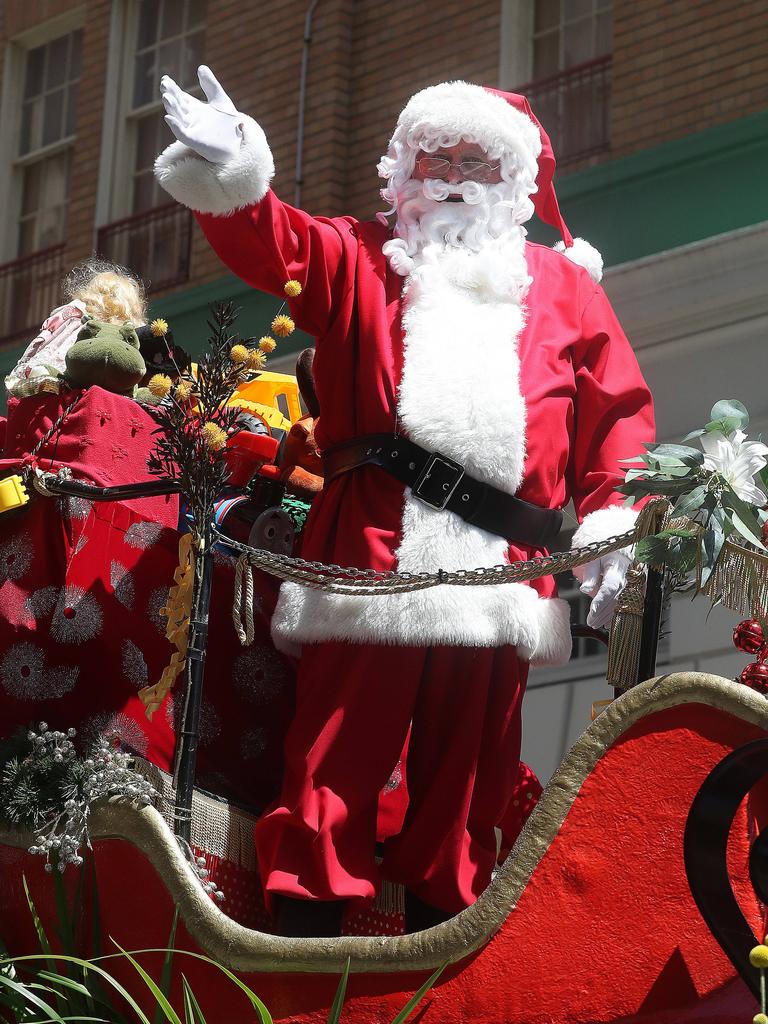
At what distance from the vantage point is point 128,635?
174 inches

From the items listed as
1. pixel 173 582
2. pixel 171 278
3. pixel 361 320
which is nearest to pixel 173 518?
pixel 173 582

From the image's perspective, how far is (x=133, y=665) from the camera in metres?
4.40

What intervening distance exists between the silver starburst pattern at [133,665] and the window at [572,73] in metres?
5.04

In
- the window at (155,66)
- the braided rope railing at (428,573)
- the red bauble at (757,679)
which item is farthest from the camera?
the window at (155,66)

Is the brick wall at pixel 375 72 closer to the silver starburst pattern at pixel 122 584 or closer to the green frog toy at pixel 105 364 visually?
the green frog toy at pixel 105 364

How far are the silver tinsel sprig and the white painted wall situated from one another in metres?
Result: 3.49

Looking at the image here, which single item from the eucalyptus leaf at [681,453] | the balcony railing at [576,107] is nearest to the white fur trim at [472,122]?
the eucalyptus leaf at [681,453]

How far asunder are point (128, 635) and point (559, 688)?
3596 mm

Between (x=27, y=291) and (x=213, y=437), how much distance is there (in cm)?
777

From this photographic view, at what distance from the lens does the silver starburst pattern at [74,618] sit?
4336 mm

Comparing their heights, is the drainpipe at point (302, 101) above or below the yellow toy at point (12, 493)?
above

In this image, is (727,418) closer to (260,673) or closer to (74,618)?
(260,673)

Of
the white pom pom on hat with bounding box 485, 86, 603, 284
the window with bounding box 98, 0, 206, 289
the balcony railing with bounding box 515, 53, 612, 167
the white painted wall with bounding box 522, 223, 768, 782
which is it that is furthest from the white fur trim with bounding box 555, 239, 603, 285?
the window with bounding box 98, 0, 206, 289

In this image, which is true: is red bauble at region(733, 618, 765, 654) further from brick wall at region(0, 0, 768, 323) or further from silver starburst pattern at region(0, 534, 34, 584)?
brick wall at region(0, 0, 768, 323)
